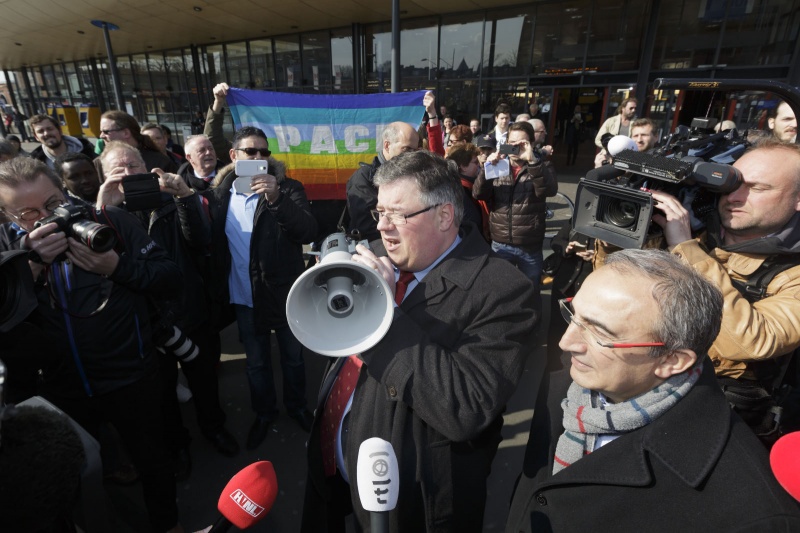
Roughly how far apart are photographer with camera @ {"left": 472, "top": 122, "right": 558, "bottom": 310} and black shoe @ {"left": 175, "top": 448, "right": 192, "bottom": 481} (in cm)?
305

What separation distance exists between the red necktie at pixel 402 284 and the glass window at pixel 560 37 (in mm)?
11807

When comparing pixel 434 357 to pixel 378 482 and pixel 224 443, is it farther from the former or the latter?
pixel 224 443

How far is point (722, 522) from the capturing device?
1084 mm

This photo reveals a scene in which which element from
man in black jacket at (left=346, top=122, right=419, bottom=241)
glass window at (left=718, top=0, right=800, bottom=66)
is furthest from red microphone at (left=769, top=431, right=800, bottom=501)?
glass window at (left=718, top=0, right=800, bottom=66)

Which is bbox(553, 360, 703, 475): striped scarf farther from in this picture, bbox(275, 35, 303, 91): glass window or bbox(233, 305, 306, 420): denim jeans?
bbox(275, 35, 303, 91): glass window

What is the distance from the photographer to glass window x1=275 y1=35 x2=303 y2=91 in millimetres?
15648

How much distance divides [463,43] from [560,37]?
2786 mm

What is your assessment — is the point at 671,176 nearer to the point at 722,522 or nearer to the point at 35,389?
the point at 722,522

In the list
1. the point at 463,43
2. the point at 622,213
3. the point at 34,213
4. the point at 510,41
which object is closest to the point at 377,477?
the point at 622,213

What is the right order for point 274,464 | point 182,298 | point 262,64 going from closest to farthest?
point 182,298, point 274,464, point 262,64

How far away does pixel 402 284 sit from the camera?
176 cm

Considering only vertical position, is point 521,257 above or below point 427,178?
below

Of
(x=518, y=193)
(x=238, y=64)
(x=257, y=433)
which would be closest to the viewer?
(x=257, y=433)

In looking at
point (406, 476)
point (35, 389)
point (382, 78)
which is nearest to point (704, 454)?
point (406, 476)
